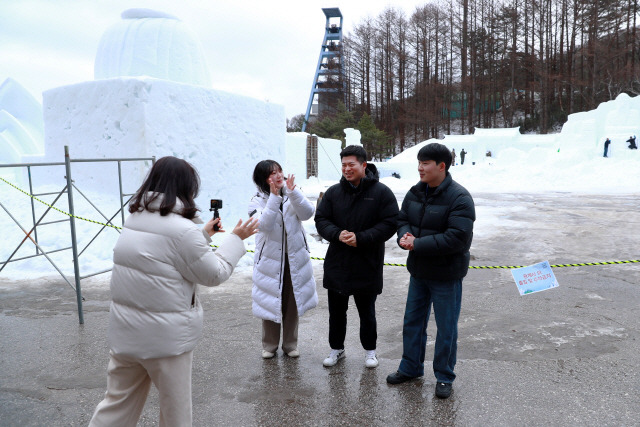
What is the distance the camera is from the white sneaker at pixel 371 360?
3.60 metres

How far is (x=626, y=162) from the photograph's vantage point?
25.7 metres

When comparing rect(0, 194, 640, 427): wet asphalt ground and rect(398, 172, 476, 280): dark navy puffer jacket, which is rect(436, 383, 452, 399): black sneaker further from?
rect(398, 172, 476, 280): dark navy puffer jacket

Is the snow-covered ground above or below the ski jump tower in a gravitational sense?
below

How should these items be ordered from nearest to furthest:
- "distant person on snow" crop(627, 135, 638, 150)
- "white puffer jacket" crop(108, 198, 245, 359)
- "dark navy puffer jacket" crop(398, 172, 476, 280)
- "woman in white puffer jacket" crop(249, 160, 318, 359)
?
1. "white puffer jacket" crop(108, 198, 245, 359)
2. "dark navy puffer jacket" crop(398, 172, 476, 280)
3. "woman in white puffer jacket" crop(249, 160, 318, 359)
4. "distant person on snow" crop(627, 135, 638, 150)

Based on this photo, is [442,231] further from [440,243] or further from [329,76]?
[329,76]

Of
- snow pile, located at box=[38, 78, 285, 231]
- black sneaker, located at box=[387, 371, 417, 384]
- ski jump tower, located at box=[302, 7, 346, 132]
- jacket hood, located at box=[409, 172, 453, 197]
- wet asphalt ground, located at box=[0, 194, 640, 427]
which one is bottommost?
wet asphalt ground, located at box=[0, 194, 640, 427]

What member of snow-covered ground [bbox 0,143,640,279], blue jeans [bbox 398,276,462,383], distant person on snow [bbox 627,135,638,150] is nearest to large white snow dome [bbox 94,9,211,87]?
snow-covered ground [bbox 0,143,640,279]

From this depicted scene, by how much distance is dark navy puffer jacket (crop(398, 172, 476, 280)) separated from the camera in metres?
2.96

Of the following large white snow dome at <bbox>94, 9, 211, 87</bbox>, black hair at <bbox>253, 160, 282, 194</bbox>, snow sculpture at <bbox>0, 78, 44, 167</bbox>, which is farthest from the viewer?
snow sculpture at <bbox>0, 78, 44, 167</bbox>

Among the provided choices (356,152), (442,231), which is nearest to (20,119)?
(356,152)

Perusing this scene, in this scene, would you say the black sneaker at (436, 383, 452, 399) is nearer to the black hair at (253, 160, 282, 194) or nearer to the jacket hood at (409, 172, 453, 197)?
the jacket hood at (409, 172, 453, 197)

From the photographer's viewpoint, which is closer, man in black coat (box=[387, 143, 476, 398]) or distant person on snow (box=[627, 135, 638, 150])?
man in black coat (box=[387, 143, 476, 398])

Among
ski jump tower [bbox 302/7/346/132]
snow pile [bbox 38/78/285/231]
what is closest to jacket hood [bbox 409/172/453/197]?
snow pile [bbox 38/78/285/231]

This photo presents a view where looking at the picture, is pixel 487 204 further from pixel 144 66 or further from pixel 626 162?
pixel 626 162
